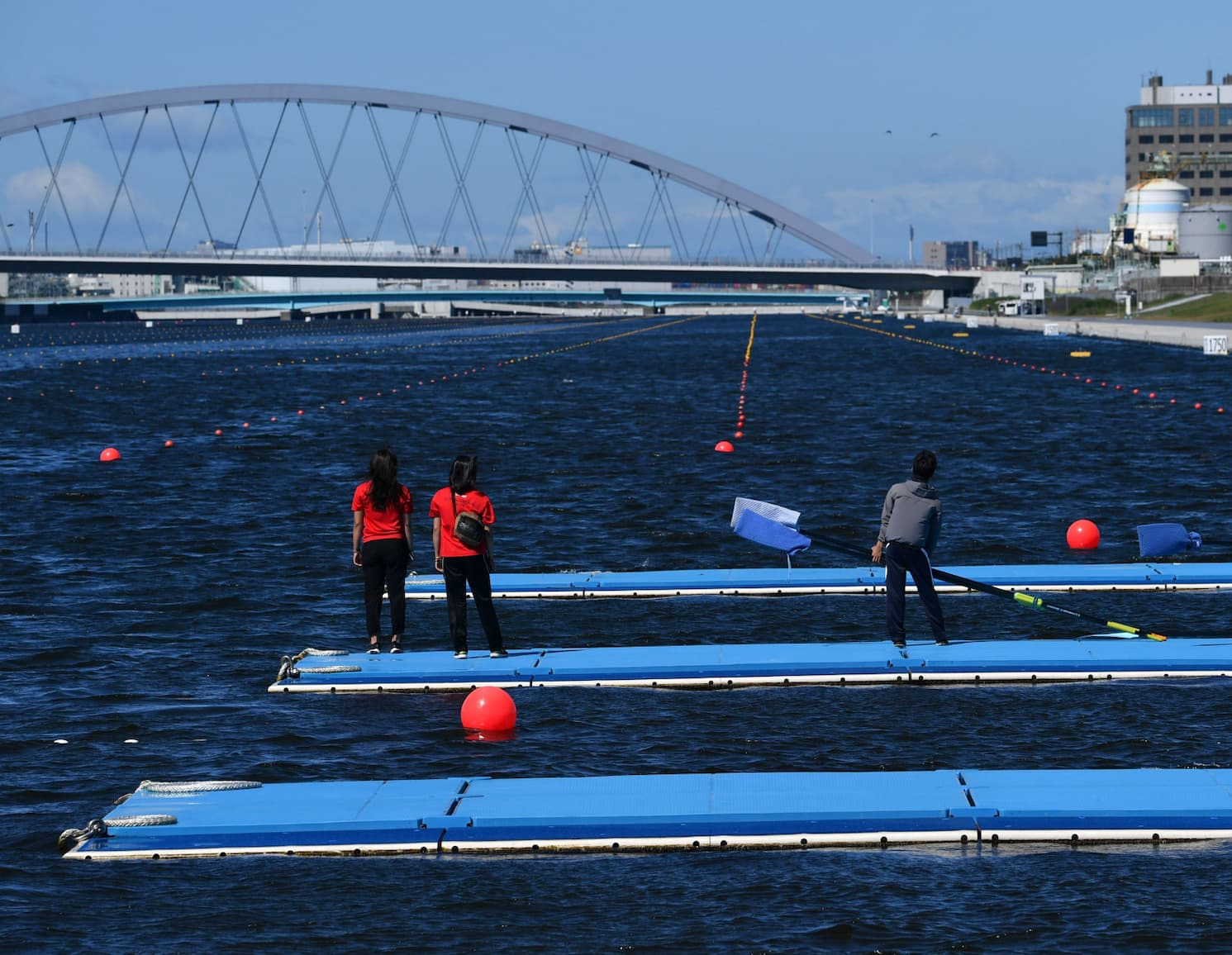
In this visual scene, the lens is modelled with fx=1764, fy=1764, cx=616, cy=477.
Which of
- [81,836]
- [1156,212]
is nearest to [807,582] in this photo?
[81,836]

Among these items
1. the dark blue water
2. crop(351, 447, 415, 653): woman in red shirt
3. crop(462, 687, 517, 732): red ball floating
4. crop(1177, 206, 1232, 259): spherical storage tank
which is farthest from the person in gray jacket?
crop(1177, 206, 1232, 259): spherical storage tank

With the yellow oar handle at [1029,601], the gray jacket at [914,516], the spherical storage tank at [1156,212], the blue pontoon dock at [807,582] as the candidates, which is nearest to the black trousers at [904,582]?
the gray jacket at [914,516]

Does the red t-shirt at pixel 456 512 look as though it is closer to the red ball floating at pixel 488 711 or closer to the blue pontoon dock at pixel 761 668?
the blue pontoon dock at pixel 761 668

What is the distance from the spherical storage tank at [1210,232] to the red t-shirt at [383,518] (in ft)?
564

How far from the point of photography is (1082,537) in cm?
2619

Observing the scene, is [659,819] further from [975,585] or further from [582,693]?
[975,585]

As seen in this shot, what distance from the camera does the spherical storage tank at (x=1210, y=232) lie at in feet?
582

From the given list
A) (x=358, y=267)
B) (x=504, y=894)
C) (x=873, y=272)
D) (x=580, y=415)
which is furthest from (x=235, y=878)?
(x=873, y=272)

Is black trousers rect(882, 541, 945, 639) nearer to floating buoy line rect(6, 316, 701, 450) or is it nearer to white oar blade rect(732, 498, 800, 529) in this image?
white oar blade rect(732, 498, 800, 529)

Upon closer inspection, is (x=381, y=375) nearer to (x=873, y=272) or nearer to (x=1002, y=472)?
(x=1002, y=472)

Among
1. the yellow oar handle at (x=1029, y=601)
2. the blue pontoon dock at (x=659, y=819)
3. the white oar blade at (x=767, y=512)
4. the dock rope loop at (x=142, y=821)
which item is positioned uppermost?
the white oar blade at (x=767, y=512)

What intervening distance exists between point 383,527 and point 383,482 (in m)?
0.52

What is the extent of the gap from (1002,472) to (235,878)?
27251mm

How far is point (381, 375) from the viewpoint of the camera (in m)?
85.2
